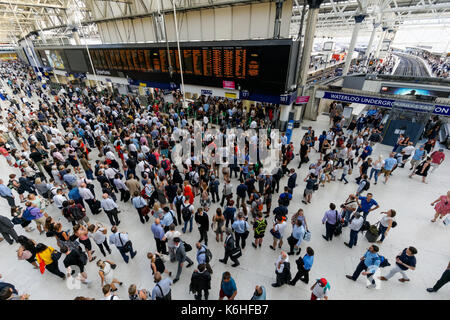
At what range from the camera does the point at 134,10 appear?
15.9 metres

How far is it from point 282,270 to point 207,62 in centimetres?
1079

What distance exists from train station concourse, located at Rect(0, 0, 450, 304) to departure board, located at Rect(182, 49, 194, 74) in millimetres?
112

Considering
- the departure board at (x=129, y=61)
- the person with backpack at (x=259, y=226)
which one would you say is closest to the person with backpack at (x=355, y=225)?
the person with backpack at (x=259, y=226)

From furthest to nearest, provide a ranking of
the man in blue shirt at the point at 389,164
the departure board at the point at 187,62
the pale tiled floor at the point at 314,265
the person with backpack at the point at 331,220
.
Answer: the departure board at the point at 187,62, the man in blue shirt at the point at 389,164, the person with backpack at the point at 331,220, the pale tiled floor at the point at 314,265

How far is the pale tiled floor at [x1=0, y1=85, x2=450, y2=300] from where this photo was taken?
477 centimetres

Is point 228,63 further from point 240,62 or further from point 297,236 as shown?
point 297,236

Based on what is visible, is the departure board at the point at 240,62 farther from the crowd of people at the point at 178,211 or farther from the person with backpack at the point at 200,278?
the person with backpack at the point at 200,278

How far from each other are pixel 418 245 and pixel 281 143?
5.80 m

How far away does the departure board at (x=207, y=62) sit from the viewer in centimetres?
1106

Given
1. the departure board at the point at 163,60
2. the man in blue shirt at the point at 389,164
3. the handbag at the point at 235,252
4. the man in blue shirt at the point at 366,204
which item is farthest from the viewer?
the departure board at the point at 163,60

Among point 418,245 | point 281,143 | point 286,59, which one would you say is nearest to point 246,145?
point 281,143

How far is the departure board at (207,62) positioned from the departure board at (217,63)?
26 cm

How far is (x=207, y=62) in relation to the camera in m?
11.3

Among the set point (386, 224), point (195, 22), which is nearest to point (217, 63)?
point (195, 22)
